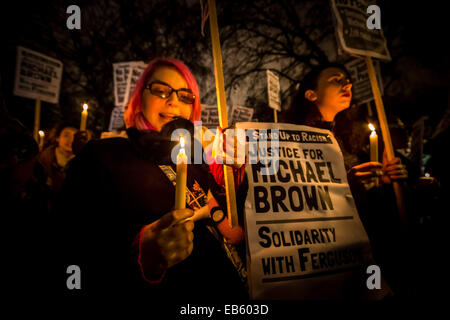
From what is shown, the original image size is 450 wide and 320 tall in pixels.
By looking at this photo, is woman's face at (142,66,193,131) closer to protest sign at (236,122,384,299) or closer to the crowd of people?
the crowd of people

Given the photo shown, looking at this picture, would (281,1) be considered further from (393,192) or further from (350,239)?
(350,239)

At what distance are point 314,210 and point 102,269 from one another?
1.34m

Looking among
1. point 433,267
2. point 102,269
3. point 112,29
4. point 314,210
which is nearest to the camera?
point 102,269

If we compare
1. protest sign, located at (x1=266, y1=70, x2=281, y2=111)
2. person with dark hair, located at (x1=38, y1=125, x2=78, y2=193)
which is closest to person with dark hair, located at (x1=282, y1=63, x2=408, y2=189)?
protest sign, located at (x1=266, y1=70, x2=281, y2=111)

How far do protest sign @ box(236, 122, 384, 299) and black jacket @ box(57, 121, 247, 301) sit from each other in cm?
28

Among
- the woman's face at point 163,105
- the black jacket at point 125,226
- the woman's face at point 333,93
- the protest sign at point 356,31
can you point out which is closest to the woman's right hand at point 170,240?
the black jacket at point 125,226

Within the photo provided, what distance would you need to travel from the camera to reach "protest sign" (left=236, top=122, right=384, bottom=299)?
4.44 ft

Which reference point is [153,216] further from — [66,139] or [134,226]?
[66,139]

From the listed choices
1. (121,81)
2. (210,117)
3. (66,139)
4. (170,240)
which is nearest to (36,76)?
(66,139)

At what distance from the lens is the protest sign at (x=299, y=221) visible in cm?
135

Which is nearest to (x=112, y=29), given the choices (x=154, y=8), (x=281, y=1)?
(x=154, y=8)

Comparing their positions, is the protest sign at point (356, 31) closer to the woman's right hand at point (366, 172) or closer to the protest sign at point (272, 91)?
the woman's right hand at point (366, 172)
